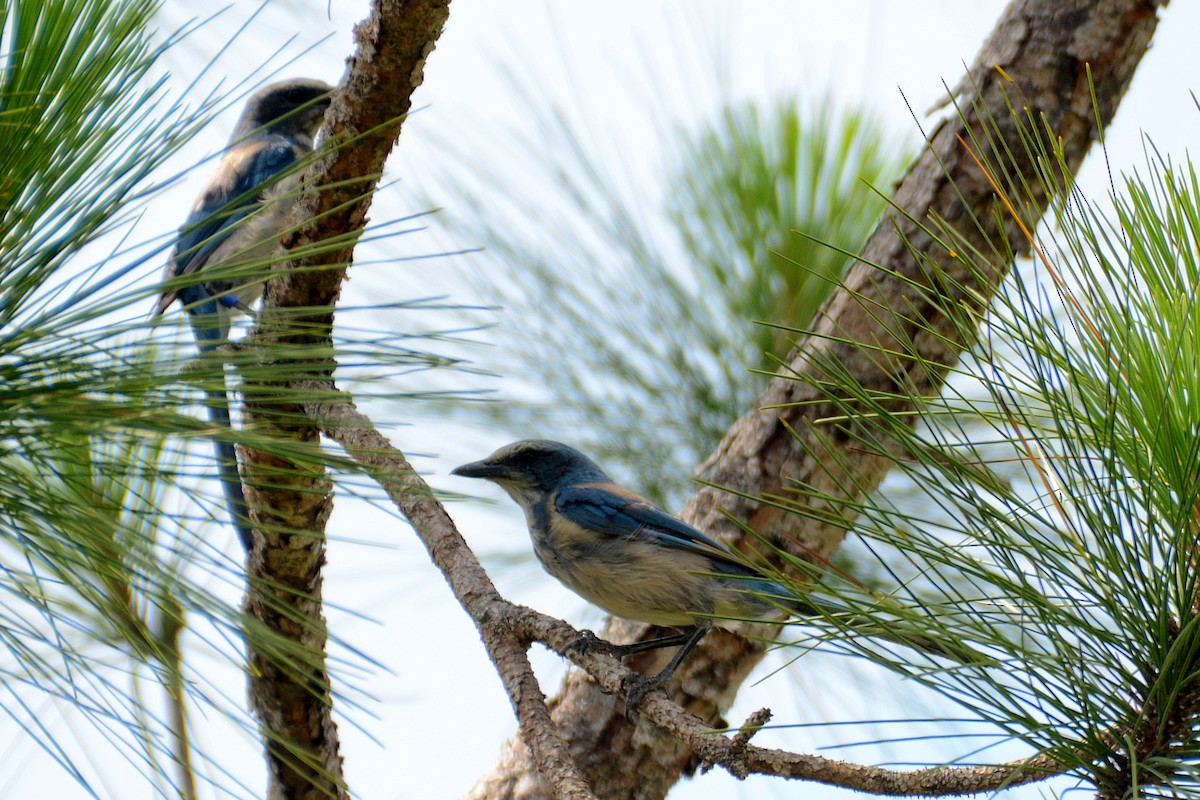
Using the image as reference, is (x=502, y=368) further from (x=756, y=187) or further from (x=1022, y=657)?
(x=1022, y=657)

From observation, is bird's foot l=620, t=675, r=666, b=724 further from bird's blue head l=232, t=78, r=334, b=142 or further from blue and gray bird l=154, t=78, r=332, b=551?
bird's blue head l=232, t=78, r=334, b=142

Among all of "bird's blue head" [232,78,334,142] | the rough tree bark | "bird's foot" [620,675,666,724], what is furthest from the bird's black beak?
"bird's blue head" [232,78,334,142]

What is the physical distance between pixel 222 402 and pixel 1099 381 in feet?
3.67

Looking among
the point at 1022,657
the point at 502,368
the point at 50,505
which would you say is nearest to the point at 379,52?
the point at 50,505

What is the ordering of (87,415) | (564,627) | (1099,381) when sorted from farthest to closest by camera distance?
(564,627)
(1099,381)
(87,415)

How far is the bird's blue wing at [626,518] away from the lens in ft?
8.88

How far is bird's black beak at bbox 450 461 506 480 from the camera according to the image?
10.3 feet

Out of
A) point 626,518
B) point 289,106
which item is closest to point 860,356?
point 626,518

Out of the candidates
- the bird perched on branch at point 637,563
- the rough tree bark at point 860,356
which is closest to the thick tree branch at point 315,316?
the rough tree bark at point 860,356

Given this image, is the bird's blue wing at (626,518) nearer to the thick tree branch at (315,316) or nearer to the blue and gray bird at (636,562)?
the blue and gray bird at (636,562)

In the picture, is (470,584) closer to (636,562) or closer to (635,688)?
(635,688)

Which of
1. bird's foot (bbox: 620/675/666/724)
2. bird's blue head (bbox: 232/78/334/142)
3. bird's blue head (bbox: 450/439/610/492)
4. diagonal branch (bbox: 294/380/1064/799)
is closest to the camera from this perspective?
diagonal branch (bbox: 294/380/1064/799)

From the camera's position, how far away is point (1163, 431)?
1.40 meters

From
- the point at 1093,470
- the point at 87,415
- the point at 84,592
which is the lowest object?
the point at 84,592
